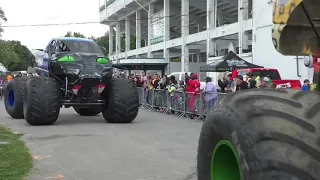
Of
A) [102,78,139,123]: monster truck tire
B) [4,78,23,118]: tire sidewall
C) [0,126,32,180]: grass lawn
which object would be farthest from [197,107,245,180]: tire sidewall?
[4,78,23,118]: tire sidewall

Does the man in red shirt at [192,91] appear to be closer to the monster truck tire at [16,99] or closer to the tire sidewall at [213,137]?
the monster truck tire at [16,99]

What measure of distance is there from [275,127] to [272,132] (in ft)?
0.10

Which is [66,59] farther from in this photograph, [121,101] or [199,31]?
[199,31]

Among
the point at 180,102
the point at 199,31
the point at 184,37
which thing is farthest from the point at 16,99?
the point at 199,31

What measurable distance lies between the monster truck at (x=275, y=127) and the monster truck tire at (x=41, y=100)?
9.34m

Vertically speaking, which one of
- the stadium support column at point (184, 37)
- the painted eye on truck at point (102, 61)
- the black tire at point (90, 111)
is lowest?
the black tire at point (90, 111)

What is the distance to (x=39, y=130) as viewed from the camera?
11.8 metres

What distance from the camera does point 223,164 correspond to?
321cm

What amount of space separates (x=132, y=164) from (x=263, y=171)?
17.3ft

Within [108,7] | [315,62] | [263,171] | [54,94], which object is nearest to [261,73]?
[54,94]

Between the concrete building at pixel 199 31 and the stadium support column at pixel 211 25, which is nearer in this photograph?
the concrete building at pixel 199 31

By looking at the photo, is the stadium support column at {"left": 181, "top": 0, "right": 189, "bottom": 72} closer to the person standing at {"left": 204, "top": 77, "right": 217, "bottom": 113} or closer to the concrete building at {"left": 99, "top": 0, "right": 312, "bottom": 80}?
the concrete building at {"left": 99, "top": 0, "right": 312, "bottom": 80}

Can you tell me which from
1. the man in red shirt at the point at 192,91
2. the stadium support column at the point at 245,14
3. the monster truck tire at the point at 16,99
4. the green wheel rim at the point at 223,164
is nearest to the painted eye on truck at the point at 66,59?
the monster truck tire at the point at 16,99

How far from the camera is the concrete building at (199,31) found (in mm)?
22984
